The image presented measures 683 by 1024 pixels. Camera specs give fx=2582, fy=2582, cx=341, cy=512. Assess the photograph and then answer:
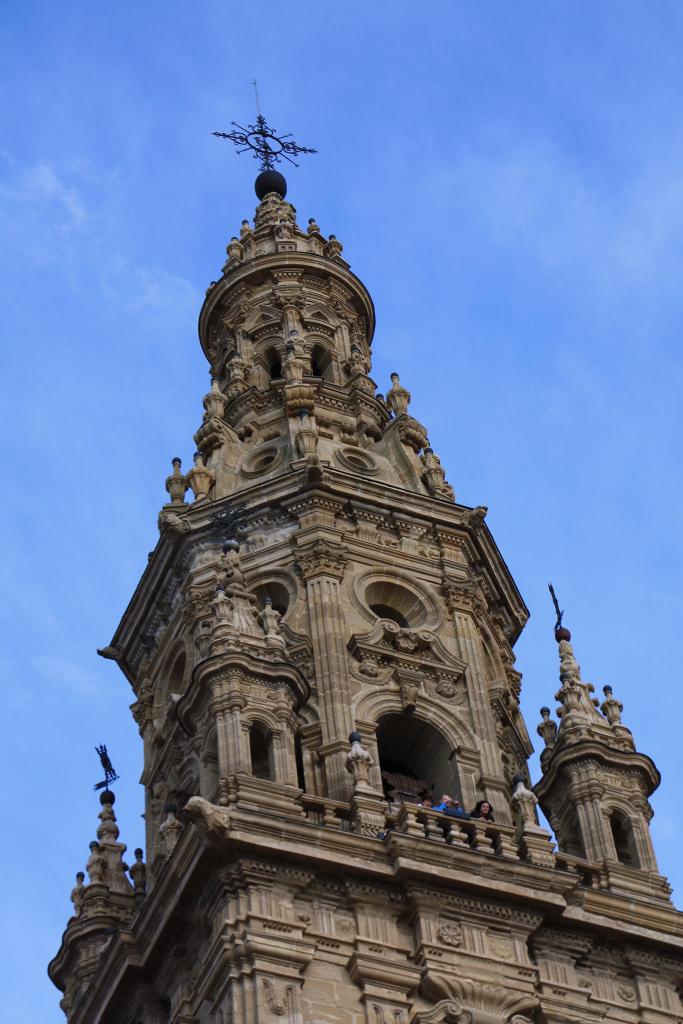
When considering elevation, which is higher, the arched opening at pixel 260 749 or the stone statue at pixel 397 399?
the stone statue at pixel 397 399

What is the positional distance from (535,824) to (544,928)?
90.4 inches

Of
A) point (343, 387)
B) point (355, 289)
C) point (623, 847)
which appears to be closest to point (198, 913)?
point (623, 847)

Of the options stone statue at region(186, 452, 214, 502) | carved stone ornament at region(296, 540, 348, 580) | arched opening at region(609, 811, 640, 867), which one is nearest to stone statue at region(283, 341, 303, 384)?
stone statue at region(186, 452, 214, 502)

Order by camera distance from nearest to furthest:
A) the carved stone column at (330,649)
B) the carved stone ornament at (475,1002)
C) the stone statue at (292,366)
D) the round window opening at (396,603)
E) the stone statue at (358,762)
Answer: the carved stone ornament at (475,1002)
the stone statue at (358,762)
the carved stone column at (330,649)
the round window opening at (396,603)
the stone statue at (292,366)

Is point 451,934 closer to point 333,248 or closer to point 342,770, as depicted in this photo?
point 342,770

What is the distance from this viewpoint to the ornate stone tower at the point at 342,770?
39.8m

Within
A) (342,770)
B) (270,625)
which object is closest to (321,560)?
(270,625)

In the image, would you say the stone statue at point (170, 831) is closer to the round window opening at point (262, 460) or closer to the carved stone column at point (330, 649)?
the carved stone column at point (330, 649)

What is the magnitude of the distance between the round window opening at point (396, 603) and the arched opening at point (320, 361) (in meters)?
Result: 9.83

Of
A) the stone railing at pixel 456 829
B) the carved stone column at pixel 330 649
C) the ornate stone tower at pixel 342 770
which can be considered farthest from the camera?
the carved stone column at pixel 330 649

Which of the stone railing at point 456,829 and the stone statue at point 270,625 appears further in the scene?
the stone statue at point 270,625

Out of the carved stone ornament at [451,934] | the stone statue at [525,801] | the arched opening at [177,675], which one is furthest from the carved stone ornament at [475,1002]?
the arched opening at [177,675]

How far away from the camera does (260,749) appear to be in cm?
4331

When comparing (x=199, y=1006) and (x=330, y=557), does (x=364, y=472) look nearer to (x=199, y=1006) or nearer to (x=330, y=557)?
(x=330, y=557)
